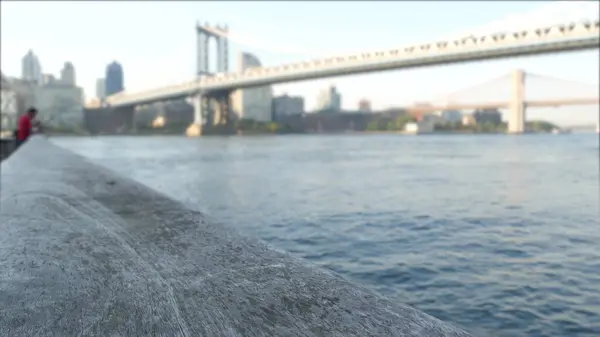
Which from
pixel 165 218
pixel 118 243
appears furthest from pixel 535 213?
pixel 118 243

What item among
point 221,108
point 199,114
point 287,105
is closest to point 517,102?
point 221,108

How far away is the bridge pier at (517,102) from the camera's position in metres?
82.0

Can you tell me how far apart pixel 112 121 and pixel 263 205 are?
80356mm

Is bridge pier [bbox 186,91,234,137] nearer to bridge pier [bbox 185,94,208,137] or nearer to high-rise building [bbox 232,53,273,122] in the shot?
bridge pier [bbox 185,94,208,137]

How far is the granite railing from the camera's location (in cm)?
133

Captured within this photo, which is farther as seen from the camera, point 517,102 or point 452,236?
point 517,102

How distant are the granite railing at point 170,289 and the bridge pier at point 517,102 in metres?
85.9

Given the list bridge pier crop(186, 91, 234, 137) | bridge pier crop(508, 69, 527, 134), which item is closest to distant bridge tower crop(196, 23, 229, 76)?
bridge pier crop(186, 91, 234, 137)

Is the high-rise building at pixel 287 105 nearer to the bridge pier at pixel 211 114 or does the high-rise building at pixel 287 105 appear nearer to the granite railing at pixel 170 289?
the bridge pier at pixel 211 114

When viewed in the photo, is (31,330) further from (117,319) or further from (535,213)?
(535,213)

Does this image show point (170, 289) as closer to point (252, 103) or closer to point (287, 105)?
point (252, 103)

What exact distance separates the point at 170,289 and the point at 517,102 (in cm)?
8672

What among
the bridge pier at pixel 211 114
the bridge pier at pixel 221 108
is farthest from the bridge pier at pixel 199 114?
the bridge pier at pixel 221 108

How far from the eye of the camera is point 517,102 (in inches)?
3216
